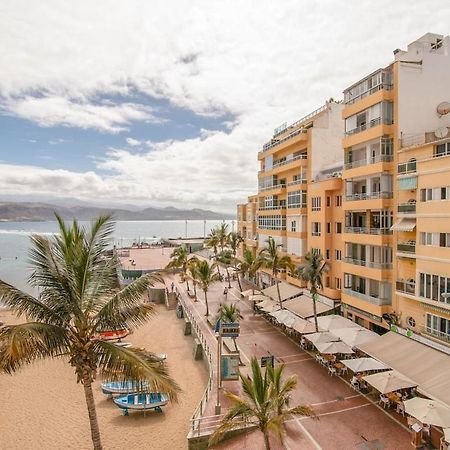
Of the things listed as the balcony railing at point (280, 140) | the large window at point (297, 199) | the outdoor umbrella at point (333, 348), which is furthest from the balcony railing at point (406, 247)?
the balcony railing at point (280, 140)

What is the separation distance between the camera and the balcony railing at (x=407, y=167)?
24.7m

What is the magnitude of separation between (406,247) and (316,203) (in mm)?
12599

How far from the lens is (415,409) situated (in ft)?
56.7

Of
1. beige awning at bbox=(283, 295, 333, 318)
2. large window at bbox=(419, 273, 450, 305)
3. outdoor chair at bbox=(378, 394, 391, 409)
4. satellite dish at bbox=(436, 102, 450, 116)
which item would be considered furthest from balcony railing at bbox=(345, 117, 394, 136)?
outdoor chair at bbox=(378, 394, 391, 409)

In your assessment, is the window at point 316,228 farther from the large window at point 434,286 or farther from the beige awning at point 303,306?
the large window at point 434,286

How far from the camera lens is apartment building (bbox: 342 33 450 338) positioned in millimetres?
25656

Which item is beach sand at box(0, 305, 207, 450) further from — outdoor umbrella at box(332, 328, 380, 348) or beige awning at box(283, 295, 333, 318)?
outdoor umbrella at box(332, 328, 380, 348)

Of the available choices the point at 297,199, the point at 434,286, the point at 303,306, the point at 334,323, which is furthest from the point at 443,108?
the point at 303,306

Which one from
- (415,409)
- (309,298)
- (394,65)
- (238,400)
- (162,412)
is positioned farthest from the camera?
(309,298)

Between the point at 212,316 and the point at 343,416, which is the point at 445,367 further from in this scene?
the point at 212,316

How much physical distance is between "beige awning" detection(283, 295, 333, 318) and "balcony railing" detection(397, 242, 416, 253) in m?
9.96

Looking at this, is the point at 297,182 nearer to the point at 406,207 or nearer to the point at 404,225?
the point at 406,207

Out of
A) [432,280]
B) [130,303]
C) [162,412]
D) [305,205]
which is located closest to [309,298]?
[305,205]

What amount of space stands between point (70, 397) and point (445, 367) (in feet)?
78.5
